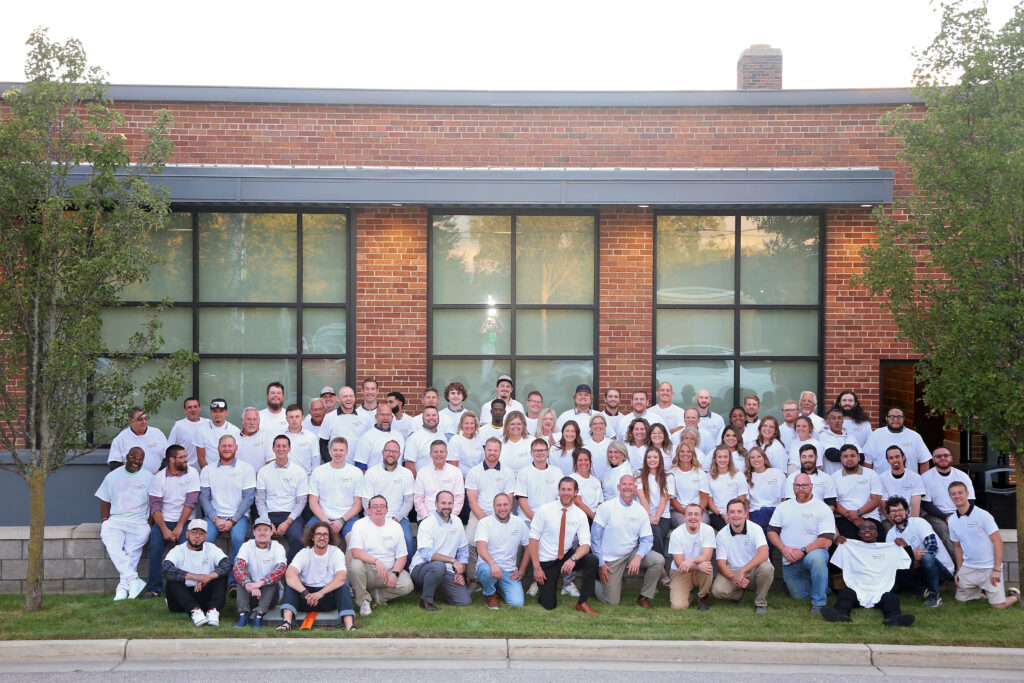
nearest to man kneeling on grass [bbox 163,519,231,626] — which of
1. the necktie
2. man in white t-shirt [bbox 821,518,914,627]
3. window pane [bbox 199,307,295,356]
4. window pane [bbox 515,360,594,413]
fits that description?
the necktie

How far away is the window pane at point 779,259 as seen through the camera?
13.6 metres

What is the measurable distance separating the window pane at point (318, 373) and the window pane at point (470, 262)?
1738 mm

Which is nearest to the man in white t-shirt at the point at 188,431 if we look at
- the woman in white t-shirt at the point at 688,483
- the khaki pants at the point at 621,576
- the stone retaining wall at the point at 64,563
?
the stone retaining wall at the point at 64,563

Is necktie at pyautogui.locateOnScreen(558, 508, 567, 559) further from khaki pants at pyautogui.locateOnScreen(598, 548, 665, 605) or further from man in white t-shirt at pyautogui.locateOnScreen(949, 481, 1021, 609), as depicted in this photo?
man in white t-shirt at pyautogui.locateOnScreen(949, 481, 1021, 609)

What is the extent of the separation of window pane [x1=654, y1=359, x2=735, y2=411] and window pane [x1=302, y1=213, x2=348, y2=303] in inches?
191

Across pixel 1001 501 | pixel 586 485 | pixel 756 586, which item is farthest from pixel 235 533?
pixel 1001 501

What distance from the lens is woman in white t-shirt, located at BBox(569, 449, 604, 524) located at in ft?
34.1

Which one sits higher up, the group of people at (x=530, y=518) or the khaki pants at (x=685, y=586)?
the group of people at (x=530, y=518)

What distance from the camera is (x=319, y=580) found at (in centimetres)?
928

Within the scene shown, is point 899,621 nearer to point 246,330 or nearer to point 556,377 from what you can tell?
point 556,377

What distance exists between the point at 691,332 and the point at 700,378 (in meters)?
0.69

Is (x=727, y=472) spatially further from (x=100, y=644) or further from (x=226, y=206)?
(x=226, y=206)

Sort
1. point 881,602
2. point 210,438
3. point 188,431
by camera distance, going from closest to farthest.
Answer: point 881,602
point 210,438
point 188,431

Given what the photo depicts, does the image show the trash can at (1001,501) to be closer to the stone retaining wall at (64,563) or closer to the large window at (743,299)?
the large window at (743,299)
